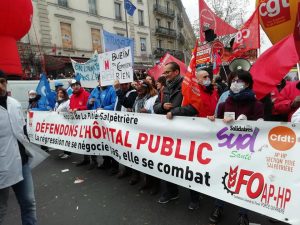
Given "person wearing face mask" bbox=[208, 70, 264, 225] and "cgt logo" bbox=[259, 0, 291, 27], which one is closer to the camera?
"person wearing face mask" bbox=[208, 70, 264, 225]

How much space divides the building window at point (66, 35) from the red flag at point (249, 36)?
2230 cm

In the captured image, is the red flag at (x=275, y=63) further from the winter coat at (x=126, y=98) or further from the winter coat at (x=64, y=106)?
the winter coat at (x=64, y=106)

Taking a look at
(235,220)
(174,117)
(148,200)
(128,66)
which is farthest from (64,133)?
(235,220)

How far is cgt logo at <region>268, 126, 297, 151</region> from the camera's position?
2.76m

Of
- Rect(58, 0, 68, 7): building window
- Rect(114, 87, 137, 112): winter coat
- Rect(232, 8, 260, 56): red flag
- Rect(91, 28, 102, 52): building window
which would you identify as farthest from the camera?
Rect(91, 28, 102, 52): building window

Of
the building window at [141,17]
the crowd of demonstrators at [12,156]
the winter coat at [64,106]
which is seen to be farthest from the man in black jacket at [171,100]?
the building window at [141,17]

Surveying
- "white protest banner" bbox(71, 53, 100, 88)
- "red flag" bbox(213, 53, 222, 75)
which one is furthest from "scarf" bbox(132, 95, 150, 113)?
"red flag" bbox(213, 53, 222, 75)

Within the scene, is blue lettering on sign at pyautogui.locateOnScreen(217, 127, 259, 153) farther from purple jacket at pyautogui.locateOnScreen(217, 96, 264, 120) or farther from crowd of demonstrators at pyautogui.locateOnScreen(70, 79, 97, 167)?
crowd of demonstrators at pyautogui.locateOnScreen(70, 79, 97, 167)

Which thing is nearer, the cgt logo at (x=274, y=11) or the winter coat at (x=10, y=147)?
the winter coat at (x=10, y=147)

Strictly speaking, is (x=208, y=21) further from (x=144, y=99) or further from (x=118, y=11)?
(x=118, y=11)

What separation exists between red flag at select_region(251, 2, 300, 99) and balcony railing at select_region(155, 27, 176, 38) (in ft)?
125

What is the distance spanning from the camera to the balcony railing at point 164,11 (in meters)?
41.8

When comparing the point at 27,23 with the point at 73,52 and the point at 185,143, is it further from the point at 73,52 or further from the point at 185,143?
the point at 73,52

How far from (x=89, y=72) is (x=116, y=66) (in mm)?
1876
